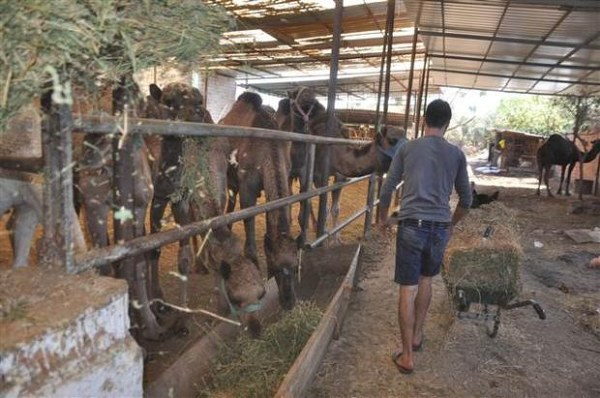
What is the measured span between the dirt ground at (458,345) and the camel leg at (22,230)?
1.00m

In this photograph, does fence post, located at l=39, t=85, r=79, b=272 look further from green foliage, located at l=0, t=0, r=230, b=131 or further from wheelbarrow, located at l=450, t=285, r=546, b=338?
wheelbarrow, located at l=450, t=285, r=546, b=338

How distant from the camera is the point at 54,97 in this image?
134cm

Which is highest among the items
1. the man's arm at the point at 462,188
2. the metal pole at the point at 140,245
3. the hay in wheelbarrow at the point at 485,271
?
the man's arm at the point at 462,188

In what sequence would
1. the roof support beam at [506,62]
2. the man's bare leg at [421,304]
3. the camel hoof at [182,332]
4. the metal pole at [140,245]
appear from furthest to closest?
→ the roof support beam at [506,62] → the man's bare leg at [421,304] → the camel hoof at [182,332] → the metal pole at [140,245]

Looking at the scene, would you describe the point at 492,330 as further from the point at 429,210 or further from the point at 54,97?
the point at 54,97

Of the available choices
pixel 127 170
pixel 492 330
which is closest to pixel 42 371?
pixel 127 170

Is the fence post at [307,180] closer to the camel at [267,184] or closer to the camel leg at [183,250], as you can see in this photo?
the camel at [267,184]

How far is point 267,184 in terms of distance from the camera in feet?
14.5

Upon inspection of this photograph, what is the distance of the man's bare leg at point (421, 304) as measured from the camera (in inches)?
141

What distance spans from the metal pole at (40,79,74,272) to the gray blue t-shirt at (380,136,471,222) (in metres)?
2.42

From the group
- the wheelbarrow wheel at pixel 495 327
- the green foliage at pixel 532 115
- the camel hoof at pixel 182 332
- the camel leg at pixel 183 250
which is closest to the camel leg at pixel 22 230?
the camel hoof at pixel 182 332

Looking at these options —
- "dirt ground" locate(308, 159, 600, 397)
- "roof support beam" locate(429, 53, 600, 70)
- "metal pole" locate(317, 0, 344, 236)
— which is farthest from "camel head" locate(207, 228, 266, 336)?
→ "roof support beam" locate(429, 53, 600, 70)

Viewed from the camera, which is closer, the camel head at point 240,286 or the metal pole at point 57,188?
the metal pole at point 57,188

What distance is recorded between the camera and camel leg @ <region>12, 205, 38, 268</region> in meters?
2.20
